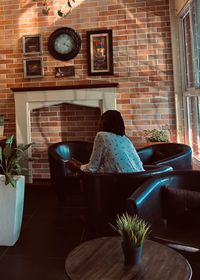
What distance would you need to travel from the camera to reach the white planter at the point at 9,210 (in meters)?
2.71

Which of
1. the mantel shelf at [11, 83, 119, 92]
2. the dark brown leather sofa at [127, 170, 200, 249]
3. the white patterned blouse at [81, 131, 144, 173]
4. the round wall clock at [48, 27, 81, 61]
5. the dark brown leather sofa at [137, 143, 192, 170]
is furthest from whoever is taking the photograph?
the round wall clock at [48, 27, 81, 61]

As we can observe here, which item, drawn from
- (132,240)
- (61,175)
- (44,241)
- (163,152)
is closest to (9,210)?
(44,241)

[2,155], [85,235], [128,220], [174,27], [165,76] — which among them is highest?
[174,27]

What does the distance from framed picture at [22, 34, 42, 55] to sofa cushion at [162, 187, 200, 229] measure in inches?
129

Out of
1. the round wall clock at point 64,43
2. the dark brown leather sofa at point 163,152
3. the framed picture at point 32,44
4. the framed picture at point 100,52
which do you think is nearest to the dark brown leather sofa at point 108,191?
the dark brown leather sofa at point 163,152

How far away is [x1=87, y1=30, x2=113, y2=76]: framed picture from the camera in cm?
442

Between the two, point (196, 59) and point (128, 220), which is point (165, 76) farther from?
point (128, 220)

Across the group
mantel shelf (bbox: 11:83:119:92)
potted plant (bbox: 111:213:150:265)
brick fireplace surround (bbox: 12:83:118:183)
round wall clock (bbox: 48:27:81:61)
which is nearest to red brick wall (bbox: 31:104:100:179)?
brick fireplace surround (bbox: 12:83:118:183)

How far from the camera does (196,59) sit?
3.51m

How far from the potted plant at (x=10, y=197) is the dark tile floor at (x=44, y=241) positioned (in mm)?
118

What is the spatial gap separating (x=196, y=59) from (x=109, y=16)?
5.16 feet

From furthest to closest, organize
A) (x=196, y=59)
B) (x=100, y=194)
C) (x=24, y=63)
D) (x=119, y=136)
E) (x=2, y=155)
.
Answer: (x=24, y=63) → (x=196, y=59) → (x=2, y=155) → (x=119, y=136) → (x=100, y=194)

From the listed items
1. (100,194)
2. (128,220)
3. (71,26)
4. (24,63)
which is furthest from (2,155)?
(71,26)

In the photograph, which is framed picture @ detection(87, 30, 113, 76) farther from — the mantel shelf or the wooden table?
the wooden table
